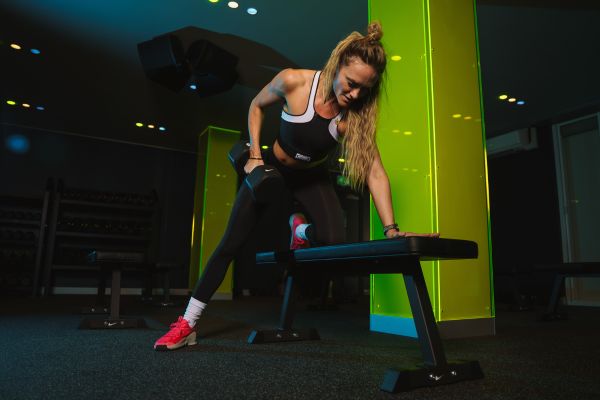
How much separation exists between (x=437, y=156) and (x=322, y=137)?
3.20ft

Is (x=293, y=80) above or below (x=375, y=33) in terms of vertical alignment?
below

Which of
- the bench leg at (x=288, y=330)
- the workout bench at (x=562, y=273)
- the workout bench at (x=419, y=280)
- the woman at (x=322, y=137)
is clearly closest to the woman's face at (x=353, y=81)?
the woman at (x=322, y=137)

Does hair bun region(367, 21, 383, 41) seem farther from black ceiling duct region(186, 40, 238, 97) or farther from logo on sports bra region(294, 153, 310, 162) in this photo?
black ceiling duct region(186, 40, 238, 97)

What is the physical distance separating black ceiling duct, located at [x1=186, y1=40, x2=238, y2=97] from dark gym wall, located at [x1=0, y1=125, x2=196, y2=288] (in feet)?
11.1

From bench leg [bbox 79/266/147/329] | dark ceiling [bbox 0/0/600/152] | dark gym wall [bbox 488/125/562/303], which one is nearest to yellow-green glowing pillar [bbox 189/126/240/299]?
dark ceiling [bbox 0/0/600/152]

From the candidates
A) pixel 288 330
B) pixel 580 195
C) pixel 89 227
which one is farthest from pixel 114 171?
pixel 580 195

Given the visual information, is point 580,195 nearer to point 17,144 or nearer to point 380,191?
point 380,191

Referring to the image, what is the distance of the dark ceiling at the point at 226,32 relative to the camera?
376cm

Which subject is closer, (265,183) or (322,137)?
(265,183)

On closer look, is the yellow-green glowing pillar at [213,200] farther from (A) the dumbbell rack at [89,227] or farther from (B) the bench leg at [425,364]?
(B) the bench leg at [425,364]

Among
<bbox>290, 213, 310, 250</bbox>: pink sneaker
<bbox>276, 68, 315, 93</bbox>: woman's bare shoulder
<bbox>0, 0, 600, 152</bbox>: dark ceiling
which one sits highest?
<bbox>0, 0, 600, 152</bbox>: dark ceiling

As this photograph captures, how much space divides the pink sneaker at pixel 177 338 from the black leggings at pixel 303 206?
134mm

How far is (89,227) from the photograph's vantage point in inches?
257

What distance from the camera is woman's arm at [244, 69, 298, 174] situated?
1806mm
